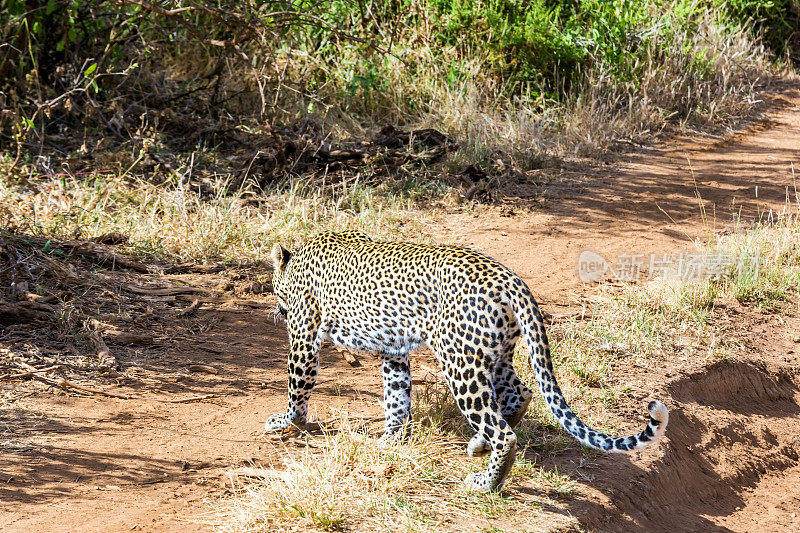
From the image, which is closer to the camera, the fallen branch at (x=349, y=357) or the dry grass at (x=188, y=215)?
the fallen branch at (x=349, y=357)

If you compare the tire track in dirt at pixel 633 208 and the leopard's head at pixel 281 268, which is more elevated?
the leopard's head at pixel 281 268

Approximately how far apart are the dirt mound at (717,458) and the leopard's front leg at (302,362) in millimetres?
1734

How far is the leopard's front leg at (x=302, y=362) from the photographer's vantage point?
5.14m

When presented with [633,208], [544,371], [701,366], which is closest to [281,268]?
[544,371]

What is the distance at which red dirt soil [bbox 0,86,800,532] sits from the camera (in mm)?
4570

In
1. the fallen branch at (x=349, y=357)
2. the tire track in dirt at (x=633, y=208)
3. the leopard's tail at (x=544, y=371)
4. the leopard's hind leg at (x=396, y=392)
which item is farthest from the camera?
the tire track in dirt at (x=633, y=208)

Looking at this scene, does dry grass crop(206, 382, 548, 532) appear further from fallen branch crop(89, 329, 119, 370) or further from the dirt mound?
fallen branch crop(89, 329, 119, 370)

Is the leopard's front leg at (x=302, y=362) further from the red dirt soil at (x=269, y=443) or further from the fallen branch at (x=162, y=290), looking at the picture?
the fallen branch at (x=162, y=290)

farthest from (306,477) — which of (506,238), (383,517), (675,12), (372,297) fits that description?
(675,12)

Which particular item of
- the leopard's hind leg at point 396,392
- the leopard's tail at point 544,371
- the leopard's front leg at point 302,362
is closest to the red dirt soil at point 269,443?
the leopard's front leg at point 302,362

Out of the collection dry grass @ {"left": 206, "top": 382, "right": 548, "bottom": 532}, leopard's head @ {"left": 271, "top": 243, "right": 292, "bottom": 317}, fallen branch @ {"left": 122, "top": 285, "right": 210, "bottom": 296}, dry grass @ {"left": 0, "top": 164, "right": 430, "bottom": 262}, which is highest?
leopard's head @ {"left": 271, "top": 243, "right": 292, "bottom": 317}

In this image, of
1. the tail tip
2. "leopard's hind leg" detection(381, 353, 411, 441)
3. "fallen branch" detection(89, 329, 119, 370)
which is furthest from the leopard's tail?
"fallen branch" detection(89, 329, 119, 370)

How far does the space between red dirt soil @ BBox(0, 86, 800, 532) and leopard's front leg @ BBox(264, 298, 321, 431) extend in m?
0.25

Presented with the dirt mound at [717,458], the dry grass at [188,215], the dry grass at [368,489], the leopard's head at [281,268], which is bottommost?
the dirt mound at [717,458]
